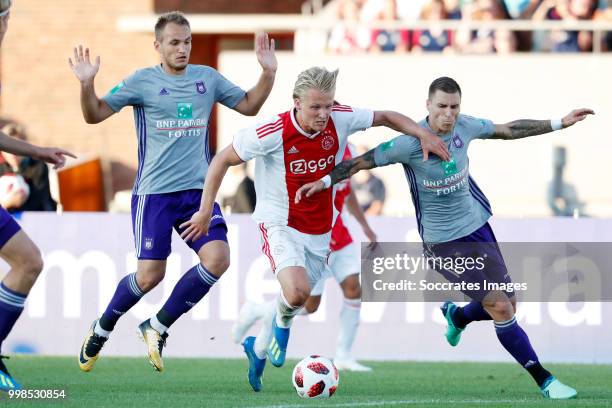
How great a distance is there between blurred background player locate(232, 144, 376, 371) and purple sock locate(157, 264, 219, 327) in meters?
2.55

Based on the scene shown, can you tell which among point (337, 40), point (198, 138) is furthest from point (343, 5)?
point (198, 138)

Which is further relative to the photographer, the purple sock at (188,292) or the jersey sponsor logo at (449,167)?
the purple sock at (188,292)

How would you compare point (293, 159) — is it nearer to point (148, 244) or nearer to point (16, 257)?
point (148, 244)

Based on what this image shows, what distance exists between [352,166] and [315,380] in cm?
159

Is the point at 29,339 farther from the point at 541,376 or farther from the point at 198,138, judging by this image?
the point at 541,376

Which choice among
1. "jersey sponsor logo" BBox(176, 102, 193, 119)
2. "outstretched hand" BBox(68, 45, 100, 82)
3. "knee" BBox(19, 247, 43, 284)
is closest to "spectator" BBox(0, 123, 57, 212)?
"jersey sponsor logo" BBox(176, 102, 193, 119)

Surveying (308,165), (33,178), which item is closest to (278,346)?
(308,165)

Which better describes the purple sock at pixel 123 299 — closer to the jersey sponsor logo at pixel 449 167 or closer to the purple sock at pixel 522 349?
the jersey sponsor logo at pixel 449 167

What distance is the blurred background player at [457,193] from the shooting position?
31.1 feet

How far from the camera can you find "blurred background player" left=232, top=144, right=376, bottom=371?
1258 cm

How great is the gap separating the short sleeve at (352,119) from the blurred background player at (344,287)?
2.63m

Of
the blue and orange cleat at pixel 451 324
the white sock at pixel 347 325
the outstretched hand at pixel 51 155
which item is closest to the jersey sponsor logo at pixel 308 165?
the outstretched hand at pixel 51 155

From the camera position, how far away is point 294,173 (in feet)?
31.6

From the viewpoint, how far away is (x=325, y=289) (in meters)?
14.2
